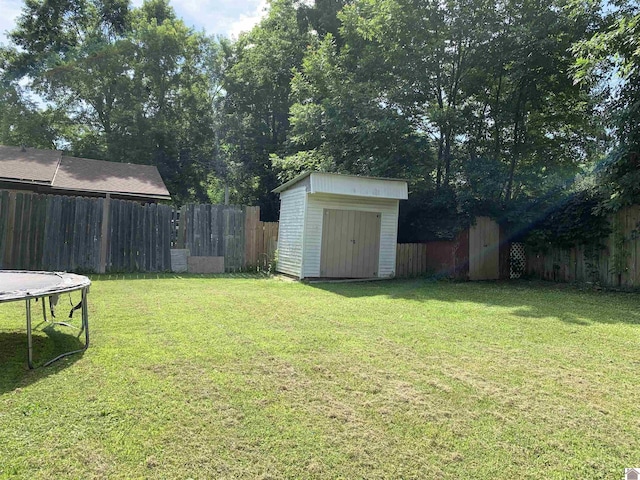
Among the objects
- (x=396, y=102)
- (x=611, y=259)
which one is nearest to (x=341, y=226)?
(x=396, y=102)

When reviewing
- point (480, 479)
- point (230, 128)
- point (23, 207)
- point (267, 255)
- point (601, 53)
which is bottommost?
point (480, 479)

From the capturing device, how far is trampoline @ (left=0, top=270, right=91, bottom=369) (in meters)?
3.03

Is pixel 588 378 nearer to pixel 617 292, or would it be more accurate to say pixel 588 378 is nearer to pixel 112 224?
pixel 617 292

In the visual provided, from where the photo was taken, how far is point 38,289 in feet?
11.1

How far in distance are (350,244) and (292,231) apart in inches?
60.2

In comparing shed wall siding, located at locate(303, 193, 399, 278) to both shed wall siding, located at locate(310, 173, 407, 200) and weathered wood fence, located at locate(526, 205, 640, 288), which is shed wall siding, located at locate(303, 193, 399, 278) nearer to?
shed wall siding, located at locate(310, 173, 407, 200)

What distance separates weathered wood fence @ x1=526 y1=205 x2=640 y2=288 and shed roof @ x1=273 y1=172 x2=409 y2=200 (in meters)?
4.49

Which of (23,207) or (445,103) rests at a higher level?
(445,103)

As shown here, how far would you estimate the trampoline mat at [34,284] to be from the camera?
3.07 metres

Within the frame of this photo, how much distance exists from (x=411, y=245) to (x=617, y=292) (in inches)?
188

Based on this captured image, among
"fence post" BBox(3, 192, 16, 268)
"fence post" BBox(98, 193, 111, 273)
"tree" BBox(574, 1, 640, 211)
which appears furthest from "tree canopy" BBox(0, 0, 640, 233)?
"fence post" BBox(3, 192, 16, 268)

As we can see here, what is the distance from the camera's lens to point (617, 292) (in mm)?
8680

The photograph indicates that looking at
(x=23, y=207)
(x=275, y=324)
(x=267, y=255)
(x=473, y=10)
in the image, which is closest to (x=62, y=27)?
(x=23, y=207)

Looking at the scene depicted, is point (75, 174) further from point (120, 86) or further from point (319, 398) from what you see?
point (319, 398)
